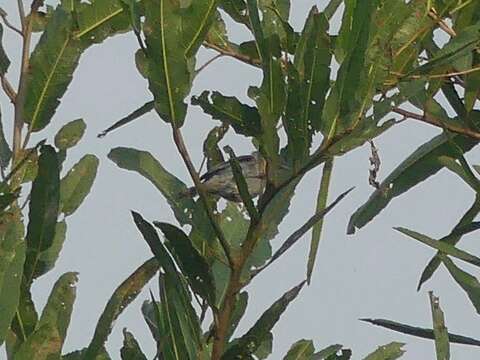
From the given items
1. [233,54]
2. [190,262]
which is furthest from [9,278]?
[233,54]

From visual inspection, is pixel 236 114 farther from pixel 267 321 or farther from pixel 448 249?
pixel 448 249

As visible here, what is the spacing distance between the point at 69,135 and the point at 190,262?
11.0 inches

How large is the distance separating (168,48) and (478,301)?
1.75 feet

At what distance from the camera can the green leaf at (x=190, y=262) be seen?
3.87 feet

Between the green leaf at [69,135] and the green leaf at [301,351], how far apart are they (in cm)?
34

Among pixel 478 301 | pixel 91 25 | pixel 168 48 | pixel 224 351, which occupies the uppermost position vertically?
pixel 91 25

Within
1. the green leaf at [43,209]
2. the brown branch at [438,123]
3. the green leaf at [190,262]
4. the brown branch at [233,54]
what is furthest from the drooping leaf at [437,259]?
the green leaf at [43,209]

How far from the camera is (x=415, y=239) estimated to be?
1.40 metres

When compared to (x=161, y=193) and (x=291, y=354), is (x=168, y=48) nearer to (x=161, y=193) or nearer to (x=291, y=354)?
(x=161, y=193)

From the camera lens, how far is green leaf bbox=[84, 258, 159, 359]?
1.18 m

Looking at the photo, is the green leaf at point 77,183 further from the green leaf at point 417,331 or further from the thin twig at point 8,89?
the green leaf at point 417,331

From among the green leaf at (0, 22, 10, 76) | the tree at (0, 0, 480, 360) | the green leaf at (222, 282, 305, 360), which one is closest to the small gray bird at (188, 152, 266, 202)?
the tree at (0, 0, 480, 360)

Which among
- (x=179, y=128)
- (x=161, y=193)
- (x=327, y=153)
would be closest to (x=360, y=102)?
(x=327, y=153)

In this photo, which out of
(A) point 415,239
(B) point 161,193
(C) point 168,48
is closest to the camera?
(C) point 168,48
